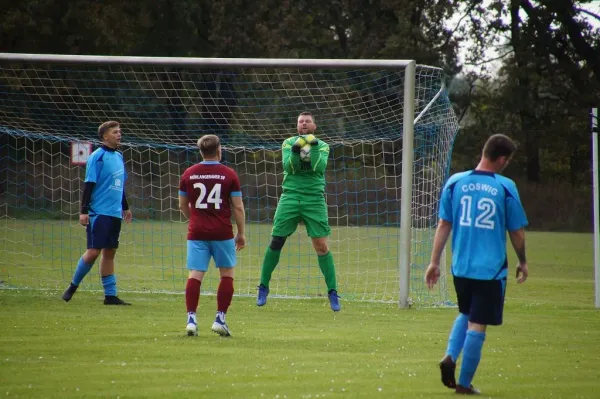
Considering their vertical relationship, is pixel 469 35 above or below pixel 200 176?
above

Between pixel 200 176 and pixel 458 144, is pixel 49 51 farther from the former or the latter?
pixel 200 176

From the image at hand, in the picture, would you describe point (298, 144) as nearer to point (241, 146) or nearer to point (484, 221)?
point (484, 221)

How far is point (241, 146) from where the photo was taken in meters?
16.8

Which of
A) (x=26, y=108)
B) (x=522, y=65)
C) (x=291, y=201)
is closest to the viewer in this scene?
(x=291, y=201)

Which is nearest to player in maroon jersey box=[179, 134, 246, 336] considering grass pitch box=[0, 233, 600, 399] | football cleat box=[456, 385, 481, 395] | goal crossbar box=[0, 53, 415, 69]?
grass pitch box=[0, 233, 600, 399]

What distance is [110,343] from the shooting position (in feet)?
27.5

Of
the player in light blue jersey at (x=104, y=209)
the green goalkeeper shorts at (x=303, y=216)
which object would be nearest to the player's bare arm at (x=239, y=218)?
the green goalkeeper shorts at (x=303, y=216)

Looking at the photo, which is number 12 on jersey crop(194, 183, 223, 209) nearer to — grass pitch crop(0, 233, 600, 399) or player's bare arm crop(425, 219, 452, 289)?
grass pitch crop(0, 233, 600, 399)

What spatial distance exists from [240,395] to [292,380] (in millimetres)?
684

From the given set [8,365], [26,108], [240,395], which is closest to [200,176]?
[8,365]

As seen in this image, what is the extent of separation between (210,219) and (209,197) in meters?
0.19

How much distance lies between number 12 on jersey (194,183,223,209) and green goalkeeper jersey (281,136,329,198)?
2638mm

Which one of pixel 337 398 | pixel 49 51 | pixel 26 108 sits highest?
pixel 49 51

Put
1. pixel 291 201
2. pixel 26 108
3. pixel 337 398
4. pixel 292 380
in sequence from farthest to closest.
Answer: pixel 26 108, pixel 291 201, pixel 292 380, pixel 337 398
